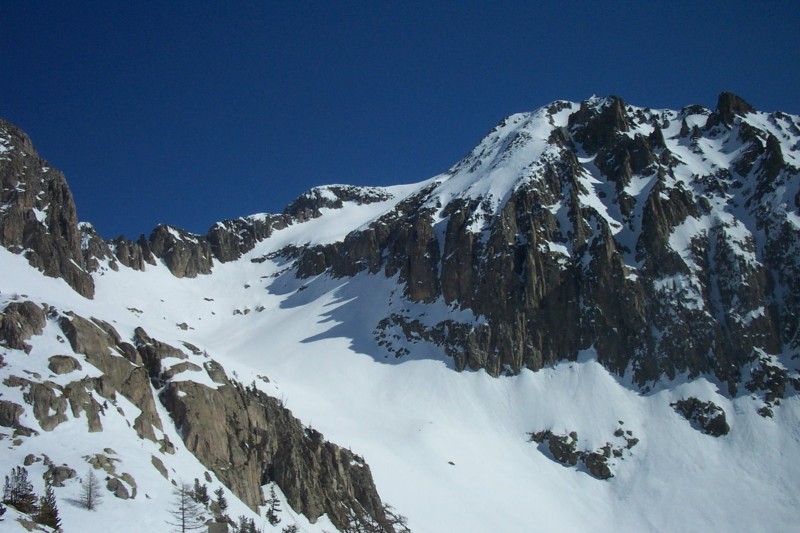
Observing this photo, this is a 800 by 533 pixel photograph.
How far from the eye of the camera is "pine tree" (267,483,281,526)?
2172 inches

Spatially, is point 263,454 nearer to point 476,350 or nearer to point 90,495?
point 90,495

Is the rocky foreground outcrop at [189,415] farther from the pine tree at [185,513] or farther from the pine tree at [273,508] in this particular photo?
the pine tree at [185,513]

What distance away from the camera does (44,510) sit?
3541 cm

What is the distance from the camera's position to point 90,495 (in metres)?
41.1

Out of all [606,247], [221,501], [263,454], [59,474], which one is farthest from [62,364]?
[606,247]

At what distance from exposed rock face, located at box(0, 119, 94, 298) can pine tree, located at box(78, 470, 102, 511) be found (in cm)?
6846

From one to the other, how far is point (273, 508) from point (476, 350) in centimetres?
6081

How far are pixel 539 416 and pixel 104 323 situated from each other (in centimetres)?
6697

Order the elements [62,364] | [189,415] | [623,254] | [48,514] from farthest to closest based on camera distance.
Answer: [623,254] → [189,415] → [62,364] → [48,514]

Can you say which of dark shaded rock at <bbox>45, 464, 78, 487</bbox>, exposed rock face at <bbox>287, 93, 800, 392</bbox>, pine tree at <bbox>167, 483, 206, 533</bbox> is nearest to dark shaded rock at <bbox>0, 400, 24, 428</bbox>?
dark shaded rock at <bbox>45, 464, 78, 487</bbox>

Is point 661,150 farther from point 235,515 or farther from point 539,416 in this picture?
point 235,515

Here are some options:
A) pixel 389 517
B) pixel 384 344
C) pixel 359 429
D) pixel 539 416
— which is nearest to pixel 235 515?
pixel 389 517

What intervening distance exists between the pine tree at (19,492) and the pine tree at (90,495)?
3351 mm

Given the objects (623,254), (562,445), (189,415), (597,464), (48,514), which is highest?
(623,254)
